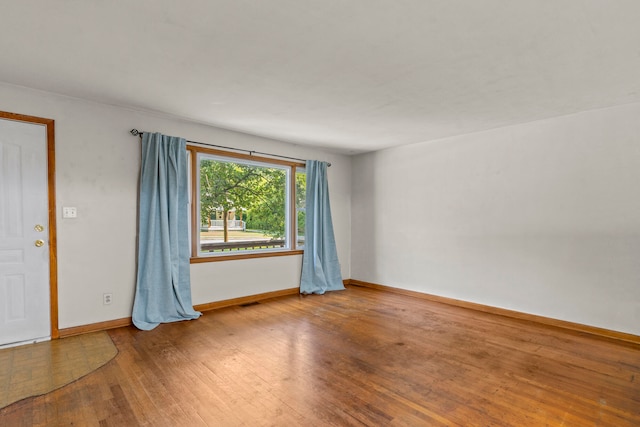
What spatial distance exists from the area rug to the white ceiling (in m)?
2.35

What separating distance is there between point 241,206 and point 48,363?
8.68 ft

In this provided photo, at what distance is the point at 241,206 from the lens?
4695 mm

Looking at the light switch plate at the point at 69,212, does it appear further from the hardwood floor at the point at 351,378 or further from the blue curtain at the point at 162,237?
the hardwood floor at the point at 351,378

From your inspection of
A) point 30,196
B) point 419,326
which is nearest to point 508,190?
point 419,326

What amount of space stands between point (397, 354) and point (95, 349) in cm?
268

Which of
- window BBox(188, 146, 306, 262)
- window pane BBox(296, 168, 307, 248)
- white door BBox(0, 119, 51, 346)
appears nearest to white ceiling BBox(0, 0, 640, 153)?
white door BBox(0, 119, 51, 346)

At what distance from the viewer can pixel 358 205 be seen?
597cm

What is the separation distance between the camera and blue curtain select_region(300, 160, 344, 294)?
5266mm

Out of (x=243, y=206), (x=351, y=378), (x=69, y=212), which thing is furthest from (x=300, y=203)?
(x=351, y=378)

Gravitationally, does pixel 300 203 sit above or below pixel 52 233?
above

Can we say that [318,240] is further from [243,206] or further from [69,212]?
[69,212]

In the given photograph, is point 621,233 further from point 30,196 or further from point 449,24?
point 30,196

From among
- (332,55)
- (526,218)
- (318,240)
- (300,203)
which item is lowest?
(318,240)

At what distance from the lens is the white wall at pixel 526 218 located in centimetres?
→ 336
